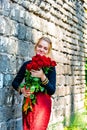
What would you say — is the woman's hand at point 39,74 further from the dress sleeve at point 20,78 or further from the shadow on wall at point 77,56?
the shadow on wall at point 77,56

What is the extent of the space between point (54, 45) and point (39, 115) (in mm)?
3328

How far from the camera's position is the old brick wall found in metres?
5.19

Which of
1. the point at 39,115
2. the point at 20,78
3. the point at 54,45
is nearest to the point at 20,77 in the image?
the point at 20,78

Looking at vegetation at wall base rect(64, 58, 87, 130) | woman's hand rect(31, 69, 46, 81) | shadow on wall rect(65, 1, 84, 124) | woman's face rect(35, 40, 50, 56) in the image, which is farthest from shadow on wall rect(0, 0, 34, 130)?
shadow on wall rect(65, 1, 84, 124)

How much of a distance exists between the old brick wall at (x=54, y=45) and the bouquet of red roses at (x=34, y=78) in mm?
665

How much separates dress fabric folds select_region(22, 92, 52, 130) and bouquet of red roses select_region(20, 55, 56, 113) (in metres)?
0.06

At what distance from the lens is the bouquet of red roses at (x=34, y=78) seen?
4.36 meters

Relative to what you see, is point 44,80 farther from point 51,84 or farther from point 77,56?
point 77,56

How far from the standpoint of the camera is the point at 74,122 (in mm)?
8688

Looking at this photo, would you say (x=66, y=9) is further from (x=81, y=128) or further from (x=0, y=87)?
(x=0, y=87)

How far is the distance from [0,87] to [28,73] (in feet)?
2.23

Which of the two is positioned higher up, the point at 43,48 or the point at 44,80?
the point at 43,48

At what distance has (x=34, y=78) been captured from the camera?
175 inches

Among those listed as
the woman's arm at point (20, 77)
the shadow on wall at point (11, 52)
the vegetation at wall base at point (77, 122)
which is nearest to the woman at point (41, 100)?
the woman's arm at point (20, 77)
